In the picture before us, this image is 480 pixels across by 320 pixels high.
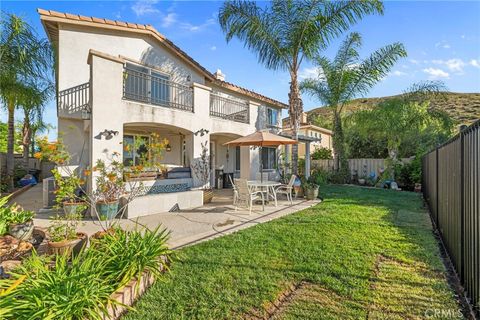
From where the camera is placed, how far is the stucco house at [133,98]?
9102 millimetres

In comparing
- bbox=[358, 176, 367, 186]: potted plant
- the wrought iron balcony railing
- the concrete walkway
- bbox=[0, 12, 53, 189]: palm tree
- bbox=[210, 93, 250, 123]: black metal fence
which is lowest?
the concrete walkway

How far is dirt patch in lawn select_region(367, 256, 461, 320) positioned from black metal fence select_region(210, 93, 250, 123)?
11.9 m

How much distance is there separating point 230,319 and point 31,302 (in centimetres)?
233

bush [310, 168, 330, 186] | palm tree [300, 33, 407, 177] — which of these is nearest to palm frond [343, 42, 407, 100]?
palm tree [300, 33, 407, 177]

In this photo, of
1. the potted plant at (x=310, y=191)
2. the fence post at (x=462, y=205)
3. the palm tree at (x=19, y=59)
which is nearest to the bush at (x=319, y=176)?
the potted plant at (x=310, y=191)

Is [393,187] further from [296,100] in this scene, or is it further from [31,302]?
[31,302]

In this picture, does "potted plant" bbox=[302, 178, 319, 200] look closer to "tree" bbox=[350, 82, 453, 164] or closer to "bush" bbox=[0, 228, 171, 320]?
"tree" bbox=[350, 82, 453, 164]

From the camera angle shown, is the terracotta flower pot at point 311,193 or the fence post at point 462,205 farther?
the terracotta flower pot at point 311,193

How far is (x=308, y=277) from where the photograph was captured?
4227mm

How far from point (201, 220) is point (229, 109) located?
935 cm

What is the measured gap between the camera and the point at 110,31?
1188 cm

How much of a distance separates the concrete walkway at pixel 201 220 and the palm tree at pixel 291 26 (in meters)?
5.30

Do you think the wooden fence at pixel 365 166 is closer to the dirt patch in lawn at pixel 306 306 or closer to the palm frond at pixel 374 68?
the palm frond at pixel 374 68
